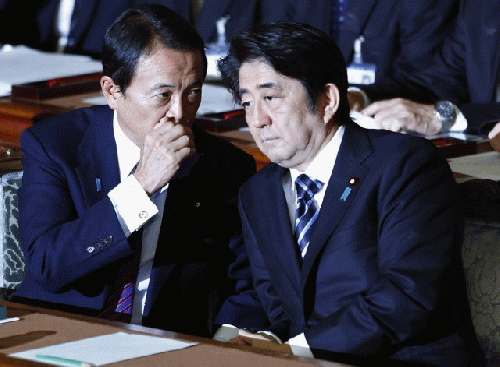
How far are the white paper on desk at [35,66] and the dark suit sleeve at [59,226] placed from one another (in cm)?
127

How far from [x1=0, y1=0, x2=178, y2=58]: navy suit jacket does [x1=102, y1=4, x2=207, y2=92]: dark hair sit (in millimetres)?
2925

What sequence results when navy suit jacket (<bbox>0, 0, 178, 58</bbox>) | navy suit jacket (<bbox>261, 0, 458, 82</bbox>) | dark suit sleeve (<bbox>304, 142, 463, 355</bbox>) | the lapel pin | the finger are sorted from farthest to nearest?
navy suit jacket (<bbox>0, 0, 178, 58</bbox>), navy suit jacket (<bbox>261, 0, 458, 82</bbox>), the finger, the lapel pin, dark suit sleeve (<bbox>304, 142, 463, 355</bbox>)

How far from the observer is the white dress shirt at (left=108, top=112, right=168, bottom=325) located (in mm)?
2094

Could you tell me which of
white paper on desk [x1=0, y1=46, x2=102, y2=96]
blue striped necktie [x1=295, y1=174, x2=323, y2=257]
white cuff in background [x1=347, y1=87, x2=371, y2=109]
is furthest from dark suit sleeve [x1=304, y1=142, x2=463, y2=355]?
white paper on desk [x1=0, y1=46, x2=102, y2=96]

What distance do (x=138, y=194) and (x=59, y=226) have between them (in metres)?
0.22

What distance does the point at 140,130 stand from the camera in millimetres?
2209

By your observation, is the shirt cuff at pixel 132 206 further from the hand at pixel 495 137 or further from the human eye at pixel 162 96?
the hand at pixel 495 137

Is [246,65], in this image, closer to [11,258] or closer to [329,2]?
[11,258]

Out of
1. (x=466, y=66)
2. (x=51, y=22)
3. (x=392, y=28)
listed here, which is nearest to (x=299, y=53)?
(x=466, y=66)

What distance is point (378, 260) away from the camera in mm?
1883

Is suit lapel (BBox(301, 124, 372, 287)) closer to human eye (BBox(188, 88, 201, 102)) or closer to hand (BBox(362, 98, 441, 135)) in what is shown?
human eye (BBox(188, 88, 201, 102))

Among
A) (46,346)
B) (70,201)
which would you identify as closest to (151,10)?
(70,201)

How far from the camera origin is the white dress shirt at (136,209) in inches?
82.4

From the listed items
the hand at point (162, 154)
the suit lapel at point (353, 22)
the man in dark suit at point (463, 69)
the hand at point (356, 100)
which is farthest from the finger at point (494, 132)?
the suit lapel at point (353, 22)
